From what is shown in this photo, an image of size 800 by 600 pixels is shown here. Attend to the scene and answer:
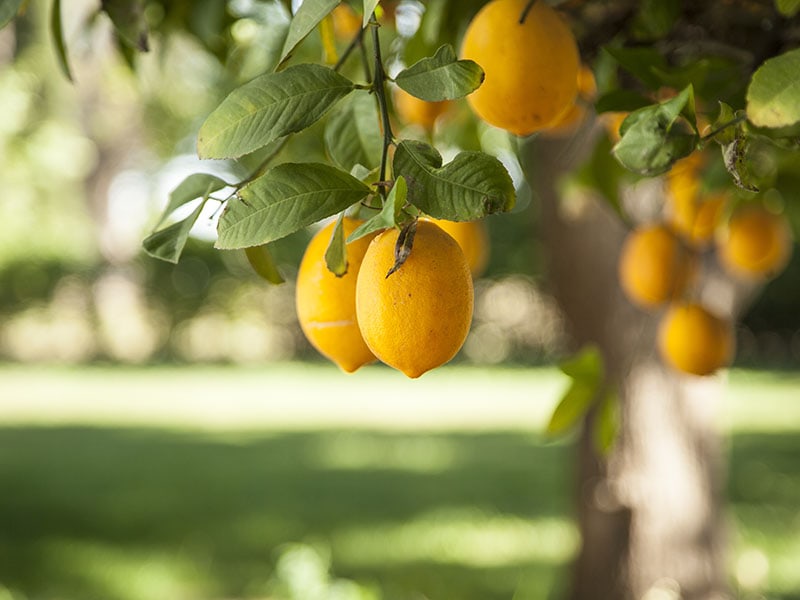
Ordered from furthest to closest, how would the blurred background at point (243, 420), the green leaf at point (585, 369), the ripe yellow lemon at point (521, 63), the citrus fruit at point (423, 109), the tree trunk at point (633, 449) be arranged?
1. the blurred background at point (243, 420)
2. the tree trunk at point (633, 449)
3. the green leaf at point (585, 369)
4. the citrus fruit at point (423, 109)
5. the ripe yellow lemon at point (521, 63)

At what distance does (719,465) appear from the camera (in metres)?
2.79

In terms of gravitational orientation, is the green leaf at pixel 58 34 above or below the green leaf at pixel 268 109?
below

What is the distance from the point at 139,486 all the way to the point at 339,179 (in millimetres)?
4952

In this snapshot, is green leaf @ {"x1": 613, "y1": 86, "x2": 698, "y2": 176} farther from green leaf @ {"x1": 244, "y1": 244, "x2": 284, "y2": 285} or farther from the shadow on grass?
the shadow on grass

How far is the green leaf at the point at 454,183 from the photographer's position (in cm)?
54

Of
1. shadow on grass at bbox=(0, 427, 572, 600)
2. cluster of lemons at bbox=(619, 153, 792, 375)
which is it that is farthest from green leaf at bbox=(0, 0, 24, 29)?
shadow on grass at bbox=(0, 427, 572, 600)

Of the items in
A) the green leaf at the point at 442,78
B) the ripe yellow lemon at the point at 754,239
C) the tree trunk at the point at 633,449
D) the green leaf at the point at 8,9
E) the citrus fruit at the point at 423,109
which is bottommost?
the tree trunk at the point at 633,449

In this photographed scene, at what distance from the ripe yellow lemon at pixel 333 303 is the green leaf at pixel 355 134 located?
0.24ft

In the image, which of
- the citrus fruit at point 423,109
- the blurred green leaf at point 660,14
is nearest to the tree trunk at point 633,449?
the citrus fruit at point 423,109

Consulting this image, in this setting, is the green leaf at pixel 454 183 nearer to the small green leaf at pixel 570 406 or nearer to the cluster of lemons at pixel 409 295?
the cluster of lemons at pixel 409 295

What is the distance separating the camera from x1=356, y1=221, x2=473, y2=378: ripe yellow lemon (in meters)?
0.54

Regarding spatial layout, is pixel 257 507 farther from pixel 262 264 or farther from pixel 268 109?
pixel 268 109

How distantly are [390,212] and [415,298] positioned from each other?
0.07 meters

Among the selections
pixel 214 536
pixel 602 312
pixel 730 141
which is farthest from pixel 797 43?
pixel 214 536
